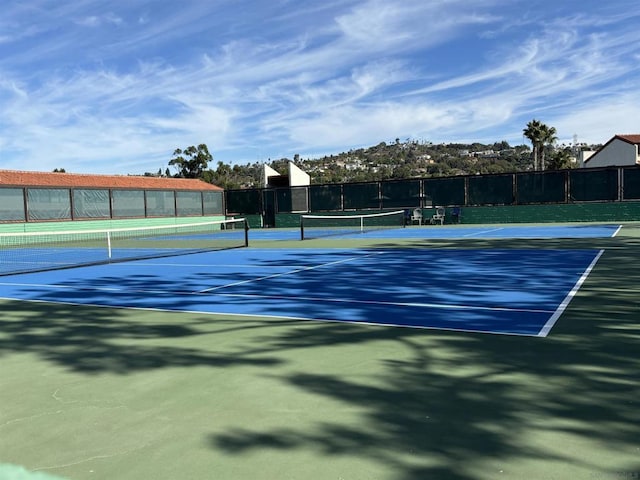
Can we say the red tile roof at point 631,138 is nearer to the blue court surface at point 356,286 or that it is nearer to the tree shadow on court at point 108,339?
the blue court surface at point 356,286

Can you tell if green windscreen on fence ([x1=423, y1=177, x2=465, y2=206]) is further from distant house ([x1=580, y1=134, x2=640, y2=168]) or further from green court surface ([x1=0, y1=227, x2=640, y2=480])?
distant house ([x1=580, y1=134, x2=640, y2=168])

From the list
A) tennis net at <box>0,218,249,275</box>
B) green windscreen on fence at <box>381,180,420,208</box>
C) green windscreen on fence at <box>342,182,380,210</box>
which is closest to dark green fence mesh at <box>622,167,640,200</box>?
green windscreen on fence at <box>381,180,420,208</box>

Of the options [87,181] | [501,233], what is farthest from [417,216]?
[87,181]

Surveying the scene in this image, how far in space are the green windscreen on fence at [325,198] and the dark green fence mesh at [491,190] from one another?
346 inches

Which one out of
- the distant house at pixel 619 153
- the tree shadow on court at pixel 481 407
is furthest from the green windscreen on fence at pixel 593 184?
the distant house at pixel 619 153

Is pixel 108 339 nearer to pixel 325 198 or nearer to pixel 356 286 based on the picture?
pixel 356 286

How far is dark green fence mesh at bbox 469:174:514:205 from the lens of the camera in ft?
104

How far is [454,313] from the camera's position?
21.1 ft

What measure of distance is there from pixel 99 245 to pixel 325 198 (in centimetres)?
1704

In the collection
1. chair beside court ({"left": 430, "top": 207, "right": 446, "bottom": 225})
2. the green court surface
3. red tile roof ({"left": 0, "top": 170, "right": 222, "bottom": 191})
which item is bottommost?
the green court surface

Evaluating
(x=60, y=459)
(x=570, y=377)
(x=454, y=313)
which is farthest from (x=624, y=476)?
(x=454, y=313)

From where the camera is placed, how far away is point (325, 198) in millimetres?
36875

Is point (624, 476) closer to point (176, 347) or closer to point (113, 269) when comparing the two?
point (176, 347)

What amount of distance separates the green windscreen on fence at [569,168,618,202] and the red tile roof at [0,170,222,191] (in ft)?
82.1
